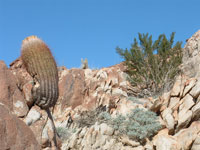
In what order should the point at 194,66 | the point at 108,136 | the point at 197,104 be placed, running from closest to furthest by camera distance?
the point at 197,104, the point at 108,136, the point at 194,66

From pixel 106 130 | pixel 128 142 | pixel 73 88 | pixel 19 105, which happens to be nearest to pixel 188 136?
pixel 128 142

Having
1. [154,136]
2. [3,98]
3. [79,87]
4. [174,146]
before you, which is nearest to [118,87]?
[79,87]

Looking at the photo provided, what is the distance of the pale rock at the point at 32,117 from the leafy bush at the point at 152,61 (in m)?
11.0

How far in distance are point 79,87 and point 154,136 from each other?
6408mm

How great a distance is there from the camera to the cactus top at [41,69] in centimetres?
530

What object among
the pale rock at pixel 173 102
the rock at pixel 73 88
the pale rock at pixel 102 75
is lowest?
the pale rock at pixel 173 102

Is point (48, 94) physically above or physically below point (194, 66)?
below

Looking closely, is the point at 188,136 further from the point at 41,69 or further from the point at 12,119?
the point at 12,119

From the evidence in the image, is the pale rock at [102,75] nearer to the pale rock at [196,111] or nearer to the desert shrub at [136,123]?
the desert shrub at [136,123]

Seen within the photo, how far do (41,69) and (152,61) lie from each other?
37.5ft

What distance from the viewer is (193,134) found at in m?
6.05

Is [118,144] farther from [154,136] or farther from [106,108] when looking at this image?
[106,108]

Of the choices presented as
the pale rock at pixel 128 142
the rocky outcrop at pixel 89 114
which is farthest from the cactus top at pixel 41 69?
the pale rock at pixel 128 142

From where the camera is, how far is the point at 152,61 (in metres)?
16.0
